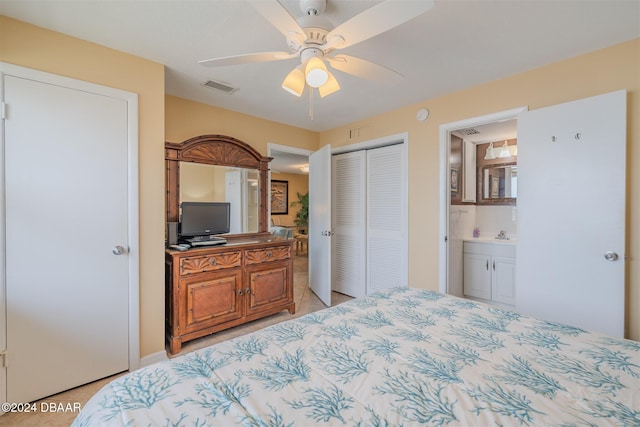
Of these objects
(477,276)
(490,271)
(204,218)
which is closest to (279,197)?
(204,218)

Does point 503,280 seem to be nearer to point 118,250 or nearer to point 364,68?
point 364,68

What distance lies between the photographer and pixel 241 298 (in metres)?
2.82

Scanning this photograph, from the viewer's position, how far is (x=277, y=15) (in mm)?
1196

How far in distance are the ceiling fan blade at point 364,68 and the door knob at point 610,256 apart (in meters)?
1.90

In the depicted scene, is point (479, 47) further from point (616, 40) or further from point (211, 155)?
point (211, 155)

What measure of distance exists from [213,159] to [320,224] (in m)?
1.54

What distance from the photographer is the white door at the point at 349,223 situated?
12.5 feet

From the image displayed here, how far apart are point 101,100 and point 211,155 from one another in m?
1.16

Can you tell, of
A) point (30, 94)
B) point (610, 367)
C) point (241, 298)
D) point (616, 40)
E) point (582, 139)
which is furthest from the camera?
point (241, 298)

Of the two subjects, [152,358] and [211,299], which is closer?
[152,358]

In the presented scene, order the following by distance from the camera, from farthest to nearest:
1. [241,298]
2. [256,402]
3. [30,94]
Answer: [241,298] → [30,94] → [256,402]

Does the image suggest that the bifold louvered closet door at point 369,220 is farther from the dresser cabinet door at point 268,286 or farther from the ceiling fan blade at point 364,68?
the ceiling fan blade at point 364,68

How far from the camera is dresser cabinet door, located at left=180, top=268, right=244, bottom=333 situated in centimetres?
246

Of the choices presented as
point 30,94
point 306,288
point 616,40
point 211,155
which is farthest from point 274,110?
point 616,40
